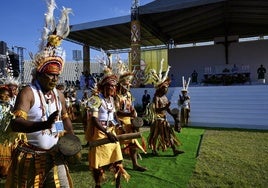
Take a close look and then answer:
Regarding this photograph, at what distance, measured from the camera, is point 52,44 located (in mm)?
3256

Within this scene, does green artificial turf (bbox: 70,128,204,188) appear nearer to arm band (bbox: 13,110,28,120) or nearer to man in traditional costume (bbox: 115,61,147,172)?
man in traditional costume (bbox: 115,61,147,172)

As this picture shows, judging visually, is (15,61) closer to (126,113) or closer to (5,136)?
(126,113)

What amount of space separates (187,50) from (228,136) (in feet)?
59.9

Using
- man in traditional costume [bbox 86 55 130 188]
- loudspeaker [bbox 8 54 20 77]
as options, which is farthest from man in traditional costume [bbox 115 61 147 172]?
loudspeaker [bbox 8 54 20 77]

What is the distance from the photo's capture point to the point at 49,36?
3281 millimetres

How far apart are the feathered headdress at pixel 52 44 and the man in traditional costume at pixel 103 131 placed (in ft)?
4.49

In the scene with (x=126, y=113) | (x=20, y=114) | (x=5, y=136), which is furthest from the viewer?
(x=126, y=113)

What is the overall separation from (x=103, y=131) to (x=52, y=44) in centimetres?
141

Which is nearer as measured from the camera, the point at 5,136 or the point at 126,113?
the point at 5,136

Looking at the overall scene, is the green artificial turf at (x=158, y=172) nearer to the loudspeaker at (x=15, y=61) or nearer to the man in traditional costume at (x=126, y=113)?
the man in traditional costume at (x=126, y=113)

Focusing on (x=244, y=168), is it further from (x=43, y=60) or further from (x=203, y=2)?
(x=203, y=2)

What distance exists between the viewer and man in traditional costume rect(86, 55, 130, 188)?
438 centimetres

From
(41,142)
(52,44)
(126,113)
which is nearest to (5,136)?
(41,142)

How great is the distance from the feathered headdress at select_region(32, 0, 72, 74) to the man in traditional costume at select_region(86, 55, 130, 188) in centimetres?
137
